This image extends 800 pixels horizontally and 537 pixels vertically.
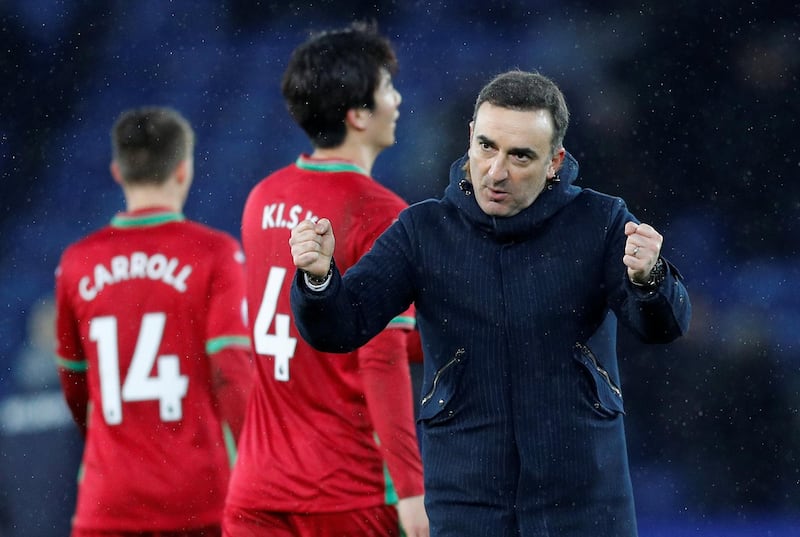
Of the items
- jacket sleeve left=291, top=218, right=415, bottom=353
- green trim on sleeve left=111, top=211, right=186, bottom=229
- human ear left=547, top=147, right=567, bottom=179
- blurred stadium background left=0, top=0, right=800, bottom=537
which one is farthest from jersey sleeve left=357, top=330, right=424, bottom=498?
blurred stadium background left=0, top=0, right=800, bottom=537

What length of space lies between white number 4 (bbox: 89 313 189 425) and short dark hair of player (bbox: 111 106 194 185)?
49 cm

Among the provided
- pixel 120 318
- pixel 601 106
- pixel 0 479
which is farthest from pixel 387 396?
pixel 601 106

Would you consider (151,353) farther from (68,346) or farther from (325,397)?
(325,397)

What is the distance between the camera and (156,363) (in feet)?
13.1

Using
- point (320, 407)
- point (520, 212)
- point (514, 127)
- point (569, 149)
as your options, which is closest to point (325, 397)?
point (320, 407)

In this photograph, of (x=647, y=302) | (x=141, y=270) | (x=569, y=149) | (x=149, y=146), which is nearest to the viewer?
(x=647, y=302)

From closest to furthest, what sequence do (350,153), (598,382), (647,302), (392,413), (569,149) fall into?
(647,302) → (598,382) → (392,413) → (350,153) → (569,149)

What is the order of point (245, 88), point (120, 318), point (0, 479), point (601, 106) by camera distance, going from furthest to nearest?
point (245, 88) < point (601, 106) < point (0, 479) < point (120, 318)

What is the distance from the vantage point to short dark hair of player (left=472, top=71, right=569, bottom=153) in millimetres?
2717

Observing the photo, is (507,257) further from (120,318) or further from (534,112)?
(120,318)

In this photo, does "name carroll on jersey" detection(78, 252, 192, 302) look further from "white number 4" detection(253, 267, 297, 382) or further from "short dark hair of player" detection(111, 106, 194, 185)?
"white number 4" detection(253, 267, 297, 382)

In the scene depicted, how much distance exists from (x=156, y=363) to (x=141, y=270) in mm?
286

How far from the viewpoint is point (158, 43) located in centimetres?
854

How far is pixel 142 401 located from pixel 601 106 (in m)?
4.33
